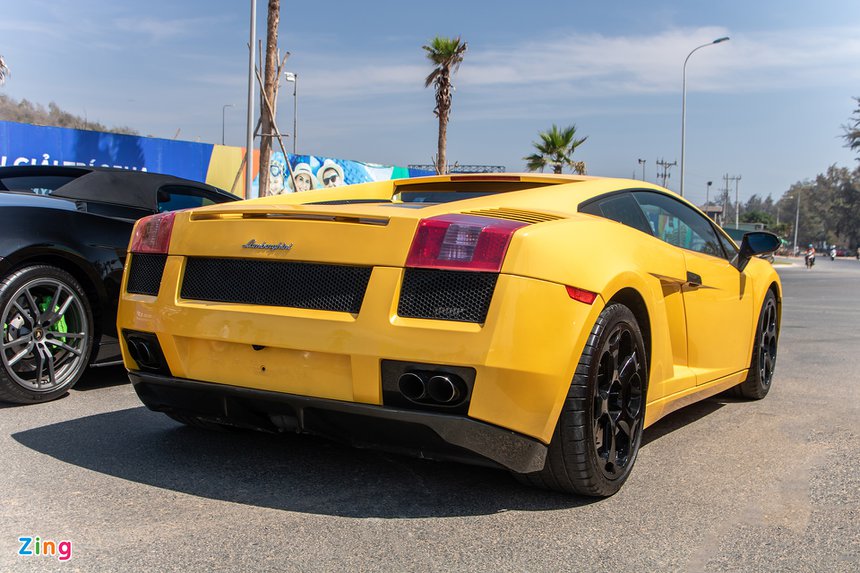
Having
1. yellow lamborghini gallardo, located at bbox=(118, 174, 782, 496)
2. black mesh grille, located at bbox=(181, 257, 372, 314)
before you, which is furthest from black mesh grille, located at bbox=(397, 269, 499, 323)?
black mesh grille, located at bbox=(181, 257, 372, 314)

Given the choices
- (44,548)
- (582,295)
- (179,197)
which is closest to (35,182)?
(179,197)

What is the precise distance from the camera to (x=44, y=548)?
253 cm

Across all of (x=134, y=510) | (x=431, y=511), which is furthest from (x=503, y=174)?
(x=134, y=510)

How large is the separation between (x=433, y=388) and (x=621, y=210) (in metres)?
1.53

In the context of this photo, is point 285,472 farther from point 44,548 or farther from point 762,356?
point 762,356

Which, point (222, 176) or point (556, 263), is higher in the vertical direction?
point (222, 176)

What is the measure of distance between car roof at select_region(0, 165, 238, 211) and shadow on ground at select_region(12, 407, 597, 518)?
1696mm

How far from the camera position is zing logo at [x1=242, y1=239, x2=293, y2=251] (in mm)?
3010

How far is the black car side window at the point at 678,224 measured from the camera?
4.05 metres

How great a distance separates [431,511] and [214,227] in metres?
1.37

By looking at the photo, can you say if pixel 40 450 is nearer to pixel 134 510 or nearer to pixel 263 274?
pixel 134 510

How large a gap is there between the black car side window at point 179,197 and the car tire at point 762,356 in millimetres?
3762

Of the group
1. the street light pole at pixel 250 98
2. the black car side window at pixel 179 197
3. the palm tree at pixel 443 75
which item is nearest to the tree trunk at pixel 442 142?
the palm tree at pixel 443 75

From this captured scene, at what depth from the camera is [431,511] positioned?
9.71ft
